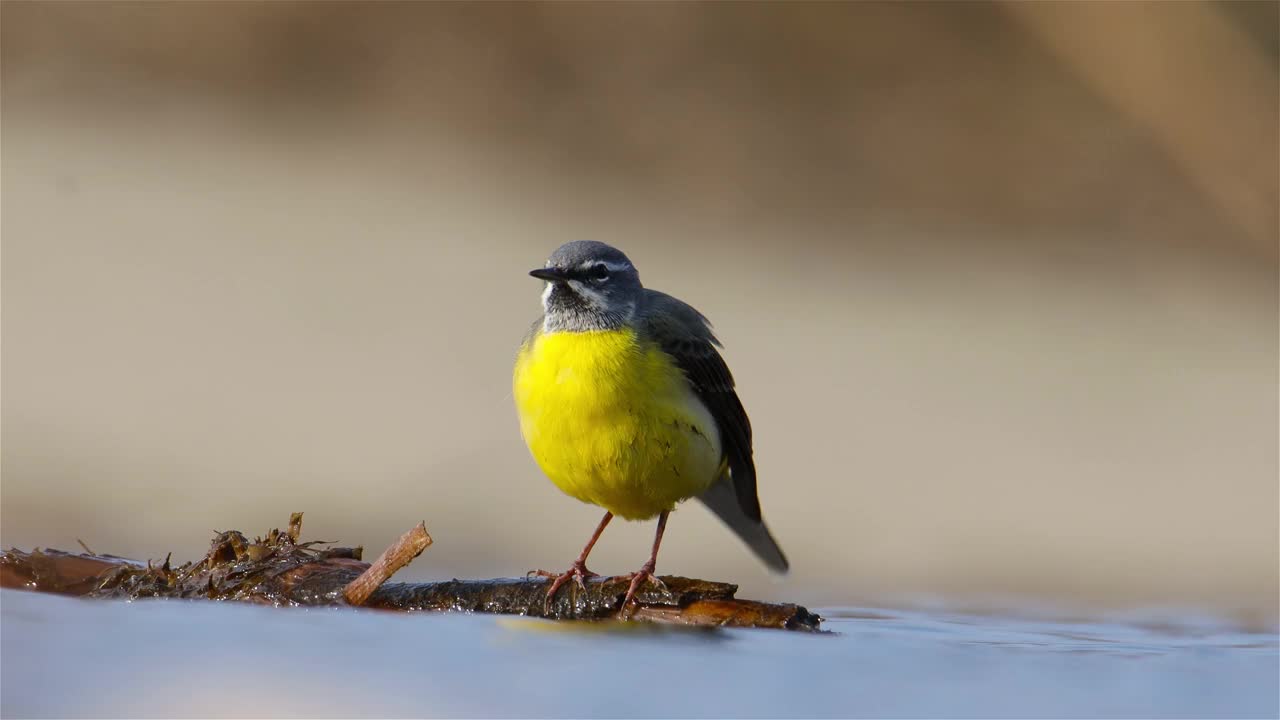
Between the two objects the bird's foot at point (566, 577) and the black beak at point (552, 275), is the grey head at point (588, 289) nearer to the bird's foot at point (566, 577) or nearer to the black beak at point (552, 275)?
the black beak at point (552, 275)

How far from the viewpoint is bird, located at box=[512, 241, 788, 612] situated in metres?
4.57

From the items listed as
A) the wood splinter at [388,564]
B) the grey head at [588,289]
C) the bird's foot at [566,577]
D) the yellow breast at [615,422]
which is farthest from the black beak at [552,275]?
the wood splinter at [388,564]

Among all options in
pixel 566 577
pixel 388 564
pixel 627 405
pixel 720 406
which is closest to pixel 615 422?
pixel 627 405

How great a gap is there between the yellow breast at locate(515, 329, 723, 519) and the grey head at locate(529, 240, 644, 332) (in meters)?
0.09

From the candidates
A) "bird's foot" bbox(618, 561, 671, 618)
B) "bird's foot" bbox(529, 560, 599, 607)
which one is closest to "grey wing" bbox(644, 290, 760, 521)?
"bird's foot" bbox(529, 560, 599, 607)

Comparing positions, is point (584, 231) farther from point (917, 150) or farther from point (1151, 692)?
point (1151, 692)

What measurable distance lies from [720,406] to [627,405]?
0.56 metres

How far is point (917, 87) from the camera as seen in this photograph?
1194 cm

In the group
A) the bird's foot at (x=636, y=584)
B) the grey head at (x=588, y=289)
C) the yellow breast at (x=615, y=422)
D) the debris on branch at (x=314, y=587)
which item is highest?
the grey head at (x=588, y=289)

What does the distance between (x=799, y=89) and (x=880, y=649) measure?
345 inches

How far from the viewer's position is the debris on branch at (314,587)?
13.0 feet

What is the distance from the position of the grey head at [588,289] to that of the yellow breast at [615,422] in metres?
0.09

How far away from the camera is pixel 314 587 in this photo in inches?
157

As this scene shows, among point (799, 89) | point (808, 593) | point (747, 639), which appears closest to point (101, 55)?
point (799, 89)
